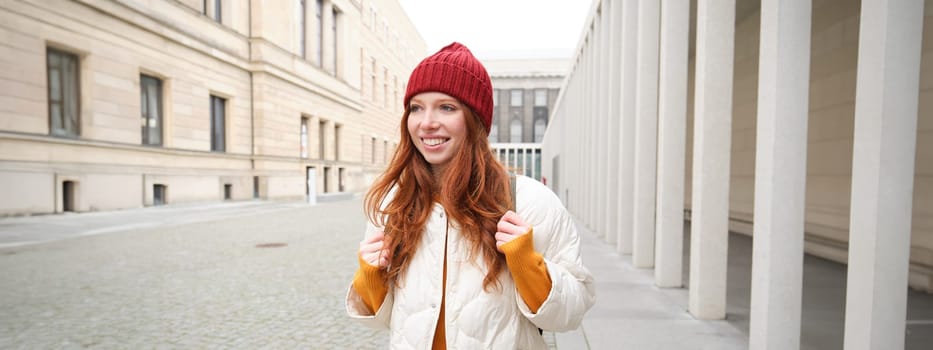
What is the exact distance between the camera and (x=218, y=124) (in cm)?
1994

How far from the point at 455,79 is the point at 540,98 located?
195 ft

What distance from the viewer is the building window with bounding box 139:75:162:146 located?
16.0 meters

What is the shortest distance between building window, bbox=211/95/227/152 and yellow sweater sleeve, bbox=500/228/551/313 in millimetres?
21162

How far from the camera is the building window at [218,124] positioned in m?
19.6

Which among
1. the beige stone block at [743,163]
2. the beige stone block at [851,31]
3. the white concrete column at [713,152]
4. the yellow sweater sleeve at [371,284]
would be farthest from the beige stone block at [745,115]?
the yellow sweater sleeve at [371,284]

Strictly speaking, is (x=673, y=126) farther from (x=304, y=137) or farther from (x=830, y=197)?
(x=304, y=137)

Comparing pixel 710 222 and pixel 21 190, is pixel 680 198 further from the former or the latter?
pixel 21 190

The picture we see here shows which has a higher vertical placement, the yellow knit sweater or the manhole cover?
the yellow knit sweater

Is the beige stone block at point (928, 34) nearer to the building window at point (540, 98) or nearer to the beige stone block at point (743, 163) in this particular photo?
the beige stone block at point (743, 163)

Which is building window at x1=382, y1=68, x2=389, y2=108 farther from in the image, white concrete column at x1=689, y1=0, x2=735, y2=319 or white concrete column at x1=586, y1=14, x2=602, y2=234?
white concrete column at x1=689, y1=0, x2=735, y2=319

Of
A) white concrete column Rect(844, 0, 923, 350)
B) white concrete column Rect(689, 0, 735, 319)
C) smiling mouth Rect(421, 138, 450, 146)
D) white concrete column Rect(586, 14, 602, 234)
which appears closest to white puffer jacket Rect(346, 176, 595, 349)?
smiling mouth Rect(421, 138, 450, 146)

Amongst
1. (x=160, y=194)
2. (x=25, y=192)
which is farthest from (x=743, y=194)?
(x=160, y=194)

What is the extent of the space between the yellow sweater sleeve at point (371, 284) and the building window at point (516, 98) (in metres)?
59.4

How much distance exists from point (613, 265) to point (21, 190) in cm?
1416
